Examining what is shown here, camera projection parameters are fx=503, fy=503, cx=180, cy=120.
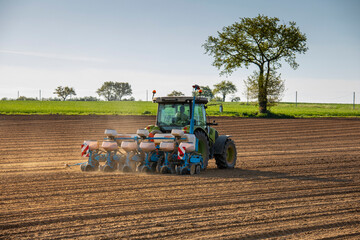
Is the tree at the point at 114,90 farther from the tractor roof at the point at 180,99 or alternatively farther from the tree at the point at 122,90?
the tractor roof at the point at 180,99

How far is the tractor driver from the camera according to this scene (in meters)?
13.4

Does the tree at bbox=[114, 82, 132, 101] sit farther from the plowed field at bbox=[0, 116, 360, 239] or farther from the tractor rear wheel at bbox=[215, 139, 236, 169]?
the tractor rear wheel at bbox=[215, 139, 236, 169]

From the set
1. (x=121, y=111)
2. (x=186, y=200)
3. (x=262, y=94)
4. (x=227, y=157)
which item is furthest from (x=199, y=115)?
(x=262, y=94)

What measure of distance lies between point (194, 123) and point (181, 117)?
458mm

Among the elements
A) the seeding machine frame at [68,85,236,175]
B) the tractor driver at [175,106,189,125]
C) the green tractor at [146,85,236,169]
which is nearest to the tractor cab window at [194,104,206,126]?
the green tractor at [146,85,236,169]

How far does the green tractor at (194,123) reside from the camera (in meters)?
13.3

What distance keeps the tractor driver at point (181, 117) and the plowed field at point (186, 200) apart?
147 centimetres

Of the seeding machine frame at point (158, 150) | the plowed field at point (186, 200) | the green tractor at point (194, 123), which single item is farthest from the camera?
the green tractor at point (194, 123)

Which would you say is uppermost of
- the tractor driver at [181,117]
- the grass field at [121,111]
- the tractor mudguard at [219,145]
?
the tractor driver at [181,117]

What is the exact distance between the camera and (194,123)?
13.3 m

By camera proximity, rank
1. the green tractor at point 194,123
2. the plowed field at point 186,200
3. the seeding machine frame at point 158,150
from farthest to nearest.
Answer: the green tractor at point 194,123
the seeding machine frame at point 158,150
the plowed field at point 186,200

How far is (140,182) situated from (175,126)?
279 cm

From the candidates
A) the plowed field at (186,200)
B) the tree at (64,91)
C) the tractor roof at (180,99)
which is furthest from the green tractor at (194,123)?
the tree at (64,91)

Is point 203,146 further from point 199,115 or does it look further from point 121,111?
point 121,111
